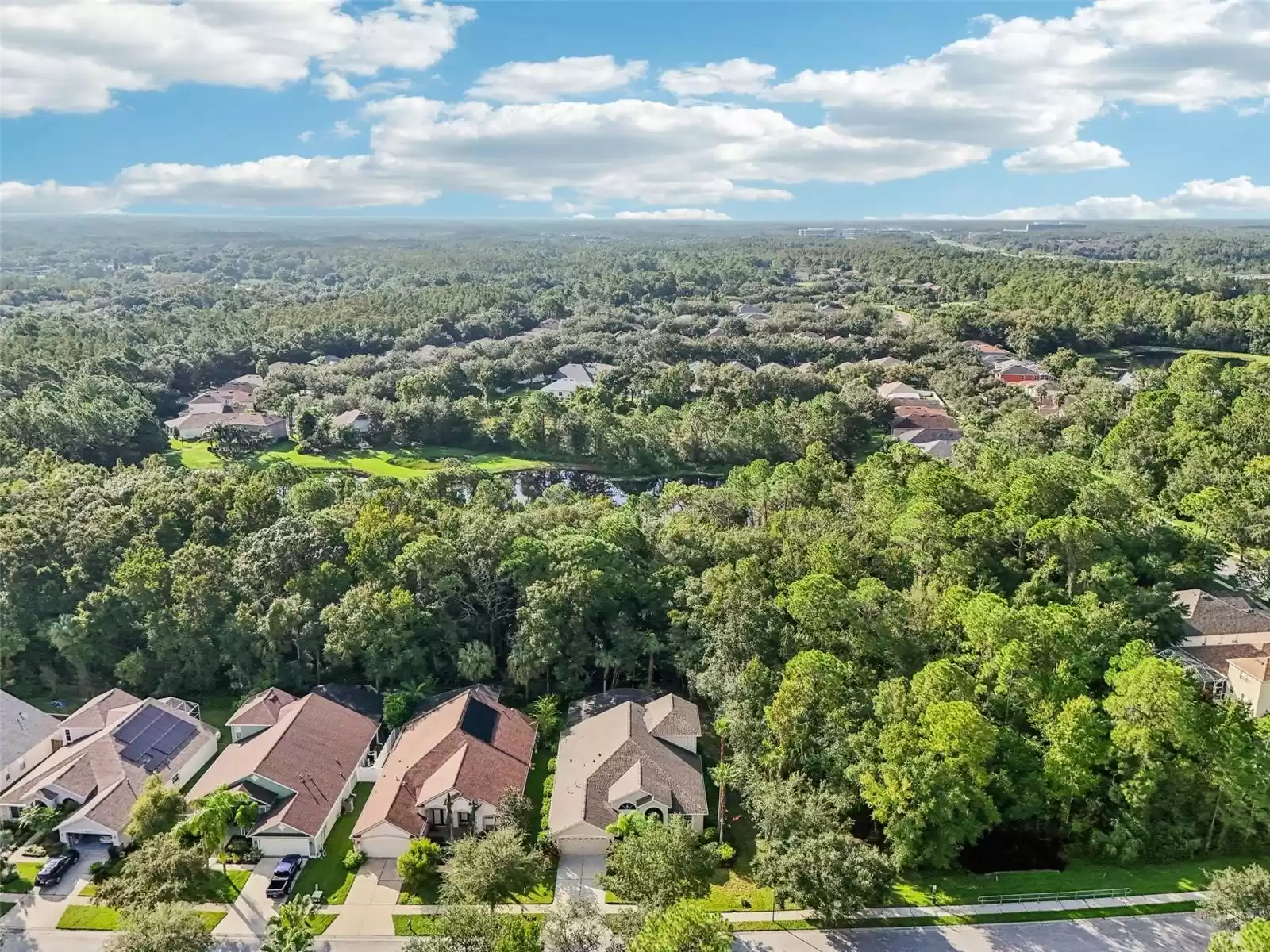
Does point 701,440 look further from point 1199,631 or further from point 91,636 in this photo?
point 91,636

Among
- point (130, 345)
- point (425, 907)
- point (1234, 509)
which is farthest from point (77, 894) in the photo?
point (130, 345)

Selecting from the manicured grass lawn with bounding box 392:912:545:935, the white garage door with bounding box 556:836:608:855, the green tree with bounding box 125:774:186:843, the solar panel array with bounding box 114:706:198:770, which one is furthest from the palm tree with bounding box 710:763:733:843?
the solar panel array with bounding box 114:706:198:770

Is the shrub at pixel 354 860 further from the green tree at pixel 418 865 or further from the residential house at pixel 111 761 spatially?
the residential house at pixel 111 761

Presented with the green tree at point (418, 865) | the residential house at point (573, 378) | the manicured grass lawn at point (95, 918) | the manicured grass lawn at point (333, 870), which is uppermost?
the residential house at point (573, 378)

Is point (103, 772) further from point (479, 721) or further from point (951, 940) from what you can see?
point (951, 940)

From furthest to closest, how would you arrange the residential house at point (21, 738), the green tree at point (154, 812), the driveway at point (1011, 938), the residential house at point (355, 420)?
the residential house at point (355, 420) < the residential house at point (21, 738) < the green tree at point (154, 812) < the driveway at point (1011, 938)

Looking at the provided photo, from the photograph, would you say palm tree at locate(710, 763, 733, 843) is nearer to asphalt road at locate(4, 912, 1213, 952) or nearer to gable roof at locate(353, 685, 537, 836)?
asphalt road at locate(4, 912, 1213, 952)

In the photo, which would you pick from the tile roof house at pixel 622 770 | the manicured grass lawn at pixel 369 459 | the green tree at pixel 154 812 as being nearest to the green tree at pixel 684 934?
the tile roof house at pixel 622 770
